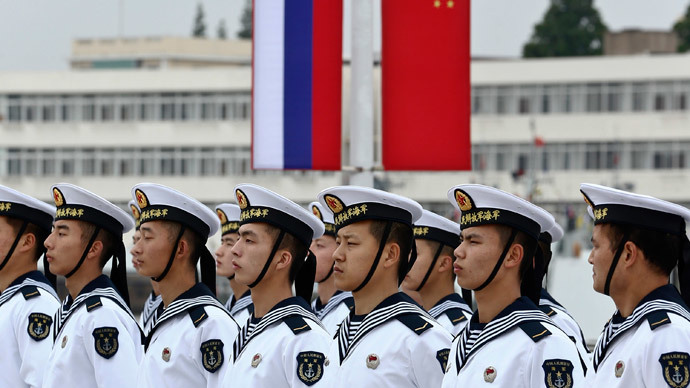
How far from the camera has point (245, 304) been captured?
9352mm

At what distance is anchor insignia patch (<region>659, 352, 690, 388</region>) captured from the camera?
192 inches

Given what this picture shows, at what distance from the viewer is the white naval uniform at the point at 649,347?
4922 mm

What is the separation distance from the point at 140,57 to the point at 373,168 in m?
70.6

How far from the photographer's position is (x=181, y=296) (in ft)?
22.2

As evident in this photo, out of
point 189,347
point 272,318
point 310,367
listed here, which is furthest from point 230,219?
point 310,367

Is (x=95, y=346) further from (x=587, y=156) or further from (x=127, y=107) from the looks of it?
(x=127, y=107)

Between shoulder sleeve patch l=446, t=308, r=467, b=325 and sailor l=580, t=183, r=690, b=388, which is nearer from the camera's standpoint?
sailor l=580, t=183, r=690, b=388

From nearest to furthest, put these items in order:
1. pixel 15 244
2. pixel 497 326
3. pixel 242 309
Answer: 1. pixel 497 326
2. pixel 15 244
3. pixel 242 309

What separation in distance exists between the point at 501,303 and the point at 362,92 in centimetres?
431

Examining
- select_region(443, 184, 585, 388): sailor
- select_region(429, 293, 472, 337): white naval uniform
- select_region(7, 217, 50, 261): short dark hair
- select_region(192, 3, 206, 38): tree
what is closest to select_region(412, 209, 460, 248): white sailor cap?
select_region(429, 293, 472, 337): white naval uniform

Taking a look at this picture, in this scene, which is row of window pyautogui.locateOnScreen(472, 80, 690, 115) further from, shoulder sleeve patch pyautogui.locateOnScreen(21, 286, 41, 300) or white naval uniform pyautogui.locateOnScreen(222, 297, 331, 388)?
white naval uniform pyautogui.locateOnScreen(222, 297, 331, 388)

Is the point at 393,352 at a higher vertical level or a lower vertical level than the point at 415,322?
lower

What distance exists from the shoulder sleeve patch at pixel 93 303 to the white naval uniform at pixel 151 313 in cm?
30

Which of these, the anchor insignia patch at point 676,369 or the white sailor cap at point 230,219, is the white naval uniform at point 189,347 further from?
the white sailor cap at point 230,219
